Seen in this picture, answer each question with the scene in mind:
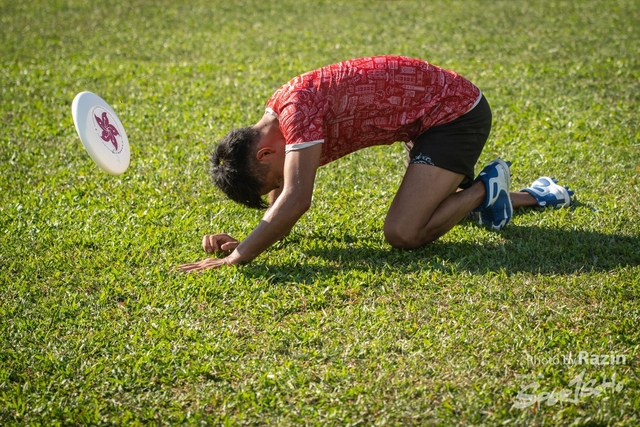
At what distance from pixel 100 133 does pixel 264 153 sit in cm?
113

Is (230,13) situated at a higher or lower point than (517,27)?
higher

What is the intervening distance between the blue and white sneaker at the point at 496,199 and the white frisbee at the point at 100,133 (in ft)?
7.60

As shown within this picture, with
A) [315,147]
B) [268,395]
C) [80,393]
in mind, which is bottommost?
Result: [268,395]

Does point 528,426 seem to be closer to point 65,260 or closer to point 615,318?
point 615,318

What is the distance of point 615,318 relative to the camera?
3305 millimetres

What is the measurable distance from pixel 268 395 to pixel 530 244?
1.99 meters

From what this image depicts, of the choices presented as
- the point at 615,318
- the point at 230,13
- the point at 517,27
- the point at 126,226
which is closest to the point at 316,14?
the point at 230,13

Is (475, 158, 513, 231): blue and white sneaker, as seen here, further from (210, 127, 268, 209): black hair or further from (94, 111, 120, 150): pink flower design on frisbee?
(94, 111, 120, 150): pink flower design on frisbee

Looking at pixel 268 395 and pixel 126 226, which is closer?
pixel 268 395

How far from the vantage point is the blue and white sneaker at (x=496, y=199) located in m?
4.21

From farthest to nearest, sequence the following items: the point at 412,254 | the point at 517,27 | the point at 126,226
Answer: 1. the point at 517,27
2. the point at 126,226
3. the point at 412,254

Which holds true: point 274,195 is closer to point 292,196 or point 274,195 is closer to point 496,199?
point 292,196

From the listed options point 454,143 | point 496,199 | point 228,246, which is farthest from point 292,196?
point 496,199

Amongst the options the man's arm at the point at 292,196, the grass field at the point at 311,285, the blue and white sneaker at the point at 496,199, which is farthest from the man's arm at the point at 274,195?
the blue and white sneaker at the point at 496,199
